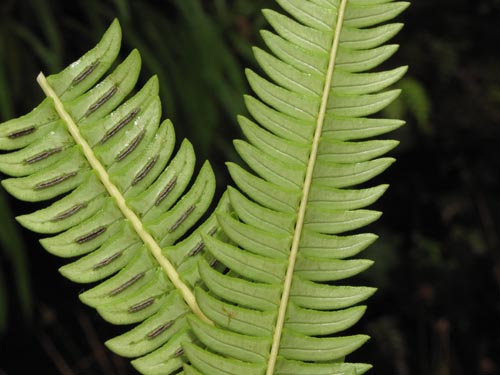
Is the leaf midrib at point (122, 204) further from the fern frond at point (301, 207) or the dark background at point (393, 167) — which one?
the dark background at point (393, 167)

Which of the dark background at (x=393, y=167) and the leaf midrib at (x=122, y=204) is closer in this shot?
the leaf midrib at (x=122, y=204)

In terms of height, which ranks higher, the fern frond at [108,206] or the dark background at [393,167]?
the dark background at [393,167]

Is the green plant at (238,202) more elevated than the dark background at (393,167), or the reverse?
the dark background at (393,167)

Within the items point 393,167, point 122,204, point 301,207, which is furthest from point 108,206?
point 393,167

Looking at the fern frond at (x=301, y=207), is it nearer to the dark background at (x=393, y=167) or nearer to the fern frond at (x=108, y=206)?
the fern frond at (x=108, y=206)

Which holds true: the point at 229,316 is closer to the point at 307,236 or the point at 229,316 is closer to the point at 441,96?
the point at 307,236

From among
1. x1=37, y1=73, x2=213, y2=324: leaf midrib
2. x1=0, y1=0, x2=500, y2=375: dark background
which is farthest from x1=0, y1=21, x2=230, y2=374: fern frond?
x1=0, y1=0, x2=500, y2=375: dark background

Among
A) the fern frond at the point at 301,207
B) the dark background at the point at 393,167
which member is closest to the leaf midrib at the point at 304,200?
the fern frond at the point at 301,207
